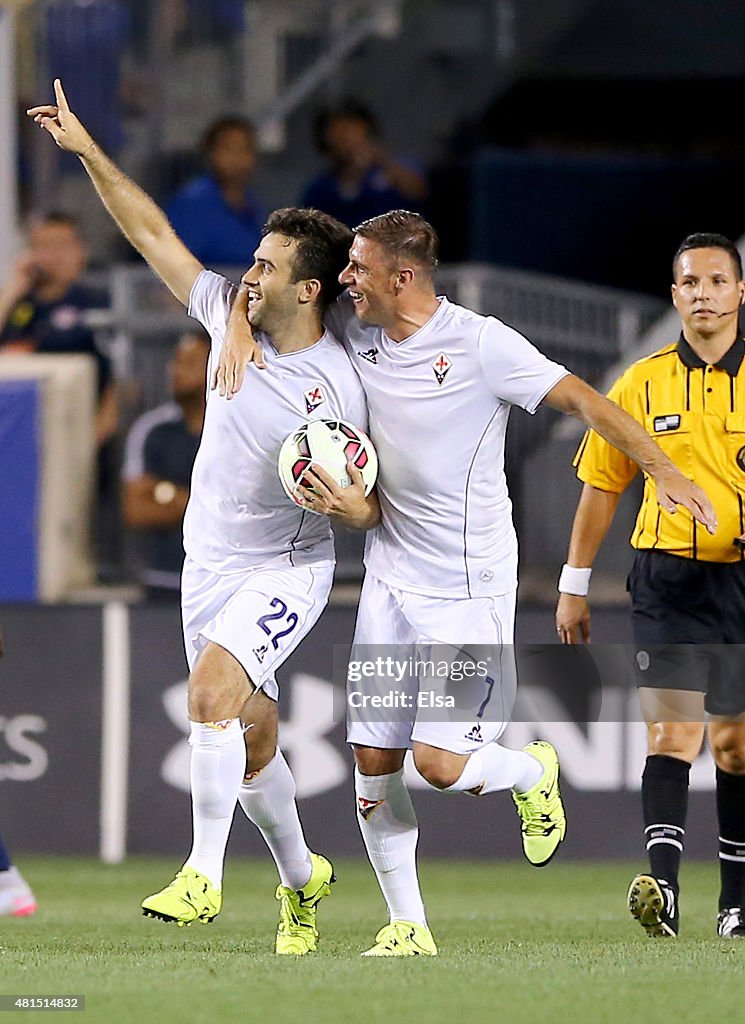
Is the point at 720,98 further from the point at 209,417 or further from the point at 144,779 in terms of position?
the point at 209,417

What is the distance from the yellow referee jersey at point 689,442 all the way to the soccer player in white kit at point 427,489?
0.62 m

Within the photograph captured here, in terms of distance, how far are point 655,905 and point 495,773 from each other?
2.25 ft

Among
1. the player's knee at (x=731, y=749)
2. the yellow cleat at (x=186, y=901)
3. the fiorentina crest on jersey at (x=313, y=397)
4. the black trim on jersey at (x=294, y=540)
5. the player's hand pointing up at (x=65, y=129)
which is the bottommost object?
the yellow cleat at (x=186, y=901)

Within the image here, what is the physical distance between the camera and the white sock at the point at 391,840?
20.3 ft

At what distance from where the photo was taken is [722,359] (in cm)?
664

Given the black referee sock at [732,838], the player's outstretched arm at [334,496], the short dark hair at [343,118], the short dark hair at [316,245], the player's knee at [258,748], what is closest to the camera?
the player's outstretched arm at [334,496]

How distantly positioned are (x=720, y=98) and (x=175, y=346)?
6.23 metres

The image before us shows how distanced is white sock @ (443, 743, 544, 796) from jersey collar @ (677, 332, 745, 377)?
146 centimetres

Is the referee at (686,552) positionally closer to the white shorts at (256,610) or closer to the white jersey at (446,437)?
the white jersey at (446,437)

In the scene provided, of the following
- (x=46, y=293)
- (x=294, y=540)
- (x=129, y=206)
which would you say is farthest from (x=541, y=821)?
(x=46, y=293)

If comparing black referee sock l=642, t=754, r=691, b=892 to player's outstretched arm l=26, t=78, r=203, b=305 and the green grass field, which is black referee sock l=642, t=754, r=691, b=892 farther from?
player's outstretched arm l=26, t=78, r=203, b=305

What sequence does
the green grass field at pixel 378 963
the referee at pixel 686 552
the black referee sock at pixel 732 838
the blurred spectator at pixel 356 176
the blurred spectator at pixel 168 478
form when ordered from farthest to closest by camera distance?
the blurred spectator at pixel 356 176, the blurred spectator at pixel 168 478, the black referee sock at pixel 732 838, the referee at pixel 686 552, the green grass field at pixel 378 963

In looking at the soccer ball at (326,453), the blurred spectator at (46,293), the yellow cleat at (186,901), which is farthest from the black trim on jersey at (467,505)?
the blurred spectator at (46,293)

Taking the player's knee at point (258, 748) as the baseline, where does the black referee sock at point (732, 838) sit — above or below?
below
